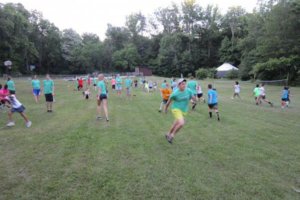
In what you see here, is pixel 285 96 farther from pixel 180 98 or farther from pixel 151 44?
pixel 151 44

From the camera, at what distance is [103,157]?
5.36 m

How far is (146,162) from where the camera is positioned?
511 centimetres

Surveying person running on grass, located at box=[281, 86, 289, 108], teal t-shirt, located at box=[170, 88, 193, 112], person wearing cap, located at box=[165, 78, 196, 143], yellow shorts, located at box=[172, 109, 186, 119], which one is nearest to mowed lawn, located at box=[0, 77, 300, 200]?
person wearing cap, located at box=[165, 78, 196, 143]

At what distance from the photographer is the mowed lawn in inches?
154

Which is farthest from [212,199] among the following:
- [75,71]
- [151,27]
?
[151,27]

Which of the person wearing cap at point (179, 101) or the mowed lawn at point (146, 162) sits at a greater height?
the person wearing cap at point (179, 101)

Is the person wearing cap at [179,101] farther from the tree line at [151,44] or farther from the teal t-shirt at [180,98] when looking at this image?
the tree line at [151,44]

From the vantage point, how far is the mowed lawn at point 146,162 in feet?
12.9

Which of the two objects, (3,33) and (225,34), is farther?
(225,34)

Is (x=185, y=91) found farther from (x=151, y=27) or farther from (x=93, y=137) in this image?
(x=151, y=27)

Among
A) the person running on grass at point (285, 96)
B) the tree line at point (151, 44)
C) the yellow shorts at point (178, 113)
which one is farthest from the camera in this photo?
the tree line at point (151, 44)

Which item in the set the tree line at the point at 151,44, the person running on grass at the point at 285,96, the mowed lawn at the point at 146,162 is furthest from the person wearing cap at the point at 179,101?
the tree line at the point at 151,44

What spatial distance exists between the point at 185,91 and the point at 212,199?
10.6 feet

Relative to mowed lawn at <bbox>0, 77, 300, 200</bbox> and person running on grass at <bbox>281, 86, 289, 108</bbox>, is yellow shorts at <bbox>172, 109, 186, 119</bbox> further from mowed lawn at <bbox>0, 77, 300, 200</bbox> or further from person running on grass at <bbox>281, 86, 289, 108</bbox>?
person running on grass at <bbox>281, 86, 289, 108</bbox>
